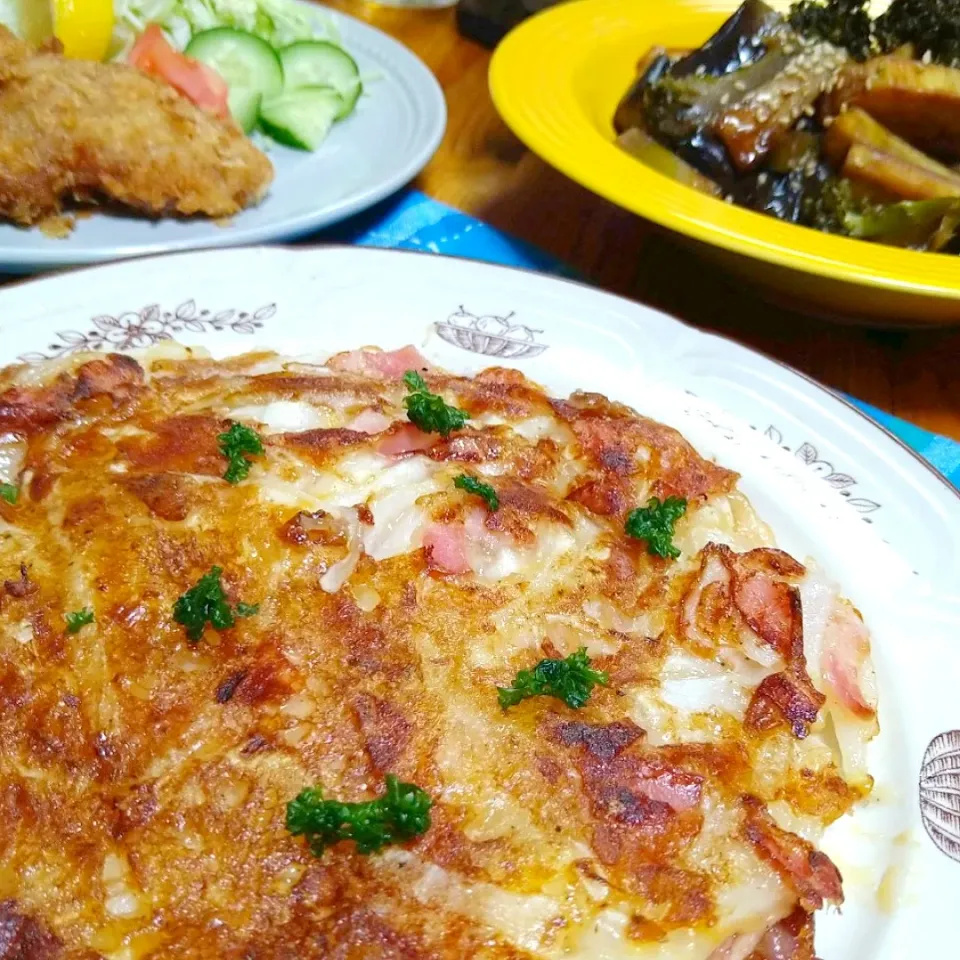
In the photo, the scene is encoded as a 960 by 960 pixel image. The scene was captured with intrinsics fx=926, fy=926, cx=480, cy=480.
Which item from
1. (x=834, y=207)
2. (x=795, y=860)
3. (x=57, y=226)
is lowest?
(x=57, y=226)

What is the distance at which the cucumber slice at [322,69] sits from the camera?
5.40 metres

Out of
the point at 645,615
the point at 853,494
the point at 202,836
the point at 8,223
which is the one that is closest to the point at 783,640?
the point at 645,615

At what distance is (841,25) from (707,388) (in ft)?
10.3

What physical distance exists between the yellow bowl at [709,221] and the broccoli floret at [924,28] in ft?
5.32

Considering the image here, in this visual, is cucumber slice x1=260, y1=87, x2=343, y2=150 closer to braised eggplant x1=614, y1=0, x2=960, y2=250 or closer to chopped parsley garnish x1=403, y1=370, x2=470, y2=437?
braised eggplant x1=614, y1=0, x2=960, y2=250

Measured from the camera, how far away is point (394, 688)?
2.05m

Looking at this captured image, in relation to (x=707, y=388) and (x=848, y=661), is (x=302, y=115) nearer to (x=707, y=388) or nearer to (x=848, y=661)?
(x=707, y=388)

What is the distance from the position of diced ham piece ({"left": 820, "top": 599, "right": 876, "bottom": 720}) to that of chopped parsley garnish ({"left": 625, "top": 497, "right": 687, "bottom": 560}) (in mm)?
464

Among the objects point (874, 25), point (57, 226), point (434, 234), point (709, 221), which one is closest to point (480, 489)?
point (709, 221)

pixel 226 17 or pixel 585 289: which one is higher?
pixel 585 289

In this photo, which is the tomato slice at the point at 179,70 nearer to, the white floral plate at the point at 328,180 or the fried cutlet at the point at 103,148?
the white floral plate at the point at 328,180

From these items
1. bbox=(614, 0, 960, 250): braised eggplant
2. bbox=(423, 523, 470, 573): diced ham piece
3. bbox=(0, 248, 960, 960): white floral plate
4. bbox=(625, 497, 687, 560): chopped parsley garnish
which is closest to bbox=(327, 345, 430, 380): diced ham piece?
bbox=(0, 248, 960, 960): white floral plate

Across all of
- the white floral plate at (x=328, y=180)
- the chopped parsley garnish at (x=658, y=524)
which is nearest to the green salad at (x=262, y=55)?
the white floral plate at (x=328, y=180)

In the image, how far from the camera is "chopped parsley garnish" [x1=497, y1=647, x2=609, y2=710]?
6.77 feet
